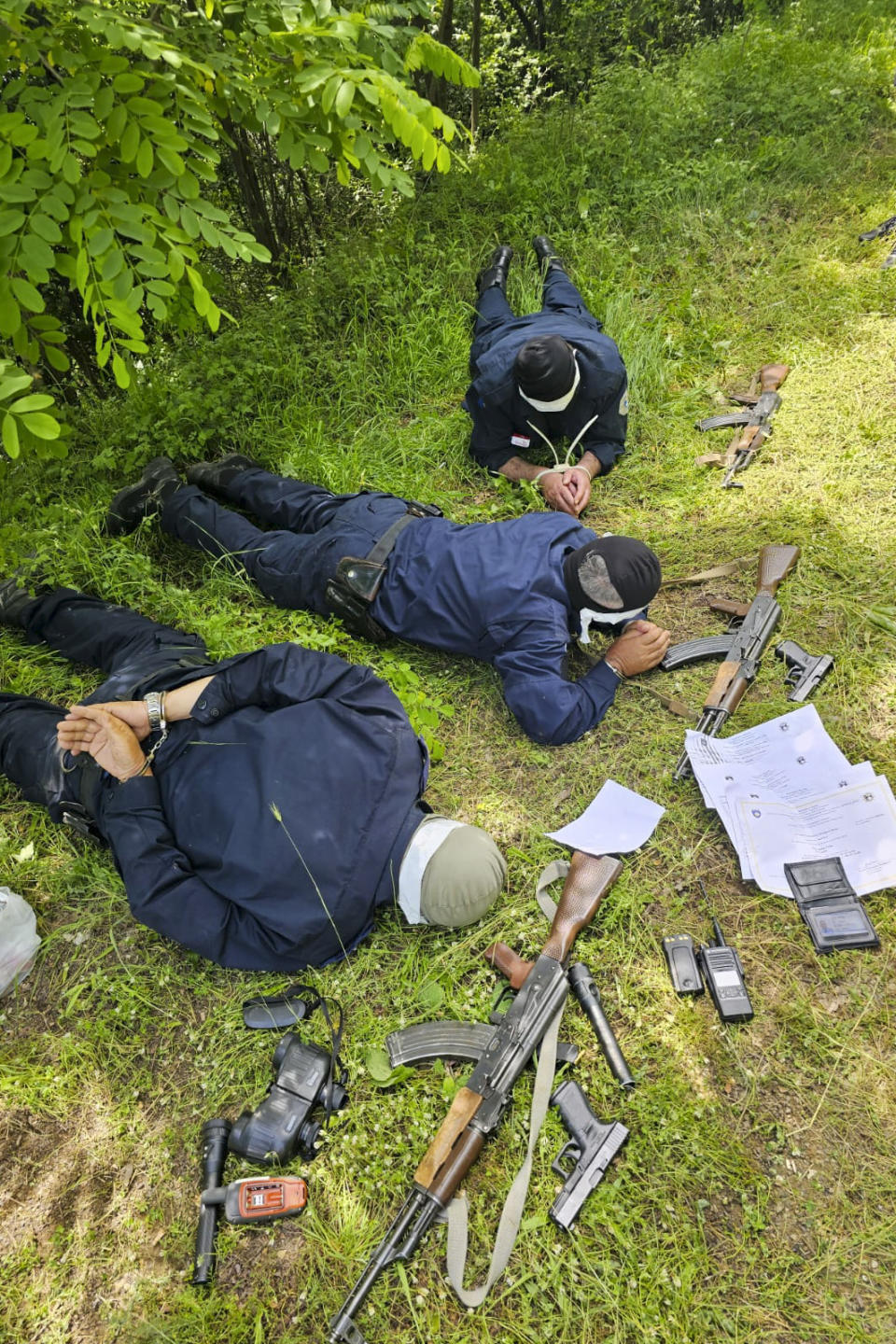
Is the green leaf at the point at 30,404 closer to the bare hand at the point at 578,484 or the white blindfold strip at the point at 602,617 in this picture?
the white blindfold strip at the point at 602,617

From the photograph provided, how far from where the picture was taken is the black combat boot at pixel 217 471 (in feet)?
14.4

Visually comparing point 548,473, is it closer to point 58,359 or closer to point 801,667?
point 801,667

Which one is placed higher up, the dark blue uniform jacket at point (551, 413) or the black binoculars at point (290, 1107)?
the dark blue uniform jacket at point (551, 413)

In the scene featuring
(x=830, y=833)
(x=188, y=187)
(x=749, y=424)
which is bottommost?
(x=830, y=833)

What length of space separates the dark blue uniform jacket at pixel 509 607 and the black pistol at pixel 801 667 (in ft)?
2.67

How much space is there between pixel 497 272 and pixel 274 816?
4.40 m

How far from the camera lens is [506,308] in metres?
5.04

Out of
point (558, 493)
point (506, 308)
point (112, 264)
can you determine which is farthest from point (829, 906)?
point (506, 308)

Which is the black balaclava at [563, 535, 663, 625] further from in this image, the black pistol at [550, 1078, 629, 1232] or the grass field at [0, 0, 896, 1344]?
the black pistol at [550, 1078, 629, 1232]

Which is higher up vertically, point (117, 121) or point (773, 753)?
point (117, 121)

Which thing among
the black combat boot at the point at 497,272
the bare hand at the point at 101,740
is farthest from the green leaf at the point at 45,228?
the black combat boot at the point at 497,272

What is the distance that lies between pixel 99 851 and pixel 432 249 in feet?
15.5

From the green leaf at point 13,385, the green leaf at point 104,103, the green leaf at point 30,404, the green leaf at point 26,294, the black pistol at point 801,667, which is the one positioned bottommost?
the black pistol at point 801,667

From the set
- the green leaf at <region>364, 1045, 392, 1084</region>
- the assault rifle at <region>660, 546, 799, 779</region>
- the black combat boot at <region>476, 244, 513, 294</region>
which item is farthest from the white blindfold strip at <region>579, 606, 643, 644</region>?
the black combat boot at <region>476, 244, 513, 294</region>
